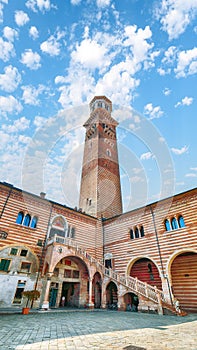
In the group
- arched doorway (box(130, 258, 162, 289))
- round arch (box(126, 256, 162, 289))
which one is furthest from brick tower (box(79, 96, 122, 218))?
arched doorway (box(130, 258, 162, 289))

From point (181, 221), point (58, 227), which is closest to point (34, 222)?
point (58, 227)

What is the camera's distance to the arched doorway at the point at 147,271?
1644cm

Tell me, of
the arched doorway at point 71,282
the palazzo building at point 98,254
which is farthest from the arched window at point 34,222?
the arched doorway at point 71,282

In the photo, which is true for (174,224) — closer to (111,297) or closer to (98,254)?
(98,254)

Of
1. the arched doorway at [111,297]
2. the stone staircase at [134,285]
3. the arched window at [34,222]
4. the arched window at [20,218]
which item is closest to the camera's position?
the stone staircase at [134,285]

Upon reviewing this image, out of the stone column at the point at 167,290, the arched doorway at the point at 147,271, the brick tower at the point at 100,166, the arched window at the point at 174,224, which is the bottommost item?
the stone column at the point at 167,290

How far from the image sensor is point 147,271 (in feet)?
56.9

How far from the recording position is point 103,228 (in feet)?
74.7

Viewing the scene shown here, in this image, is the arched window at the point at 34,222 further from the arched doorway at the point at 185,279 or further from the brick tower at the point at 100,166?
the arched doorway at the point at 185,279

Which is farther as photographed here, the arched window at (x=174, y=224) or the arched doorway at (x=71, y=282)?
the arched doorway at (x=71, y=282)

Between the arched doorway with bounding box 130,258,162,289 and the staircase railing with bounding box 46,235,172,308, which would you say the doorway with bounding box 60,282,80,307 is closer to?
the staircase railing with bounding box 46,235,172,308

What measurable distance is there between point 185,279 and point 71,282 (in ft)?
34.8

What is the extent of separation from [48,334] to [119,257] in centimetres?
1400

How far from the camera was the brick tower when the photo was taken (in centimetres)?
2659
